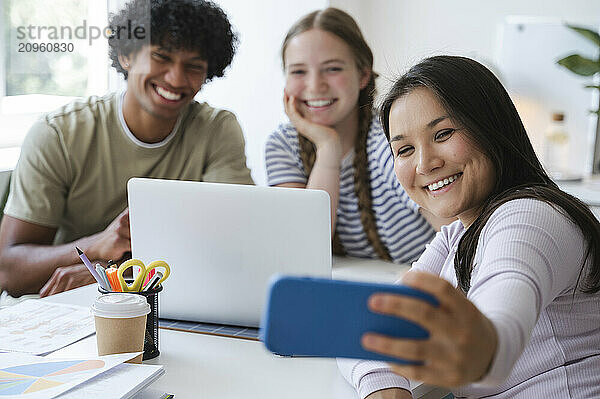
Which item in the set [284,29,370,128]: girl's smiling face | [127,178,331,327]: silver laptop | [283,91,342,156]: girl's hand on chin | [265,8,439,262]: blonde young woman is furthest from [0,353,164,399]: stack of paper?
[284,29,370,128]: girl's smiling face

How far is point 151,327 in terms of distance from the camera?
1252 mm

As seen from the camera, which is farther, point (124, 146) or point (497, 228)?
point (124, 146)

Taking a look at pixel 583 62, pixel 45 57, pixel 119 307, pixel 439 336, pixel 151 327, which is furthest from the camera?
pixel 583 62

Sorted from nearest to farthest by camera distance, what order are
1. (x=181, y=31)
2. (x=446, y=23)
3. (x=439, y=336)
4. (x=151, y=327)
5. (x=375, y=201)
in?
(x=439, y=336) < (x=151, y=327) < (x=375, y=201) < (x=181, y=31) < (x=446, y=23)

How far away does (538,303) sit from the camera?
73 centimetres

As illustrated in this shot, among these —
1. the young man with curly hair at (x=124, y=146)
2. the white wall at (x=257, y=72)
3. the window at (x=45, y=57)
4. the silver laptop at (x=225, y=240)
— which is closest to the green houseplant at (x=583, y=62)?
the white wall at (x=257, y=72)

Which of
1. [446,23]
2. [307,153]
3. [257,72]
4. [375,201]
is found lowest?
[375,201]

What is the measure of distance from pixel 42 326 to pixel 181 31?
127cm

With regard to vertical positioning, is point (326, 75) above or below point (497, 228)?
above

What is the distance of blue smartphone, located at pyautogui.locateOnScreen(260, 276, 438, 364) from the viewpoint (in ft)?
2.04

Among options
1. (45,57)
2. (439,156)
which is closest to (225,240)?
(439,156)

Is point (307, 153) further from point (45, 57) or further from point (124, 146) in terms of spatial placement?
point (45, 57)

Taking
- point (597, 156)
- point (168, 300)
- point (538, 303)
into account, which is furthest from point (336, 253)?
point (597, 156)

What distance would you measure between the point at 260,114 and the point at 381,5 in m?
0.87
